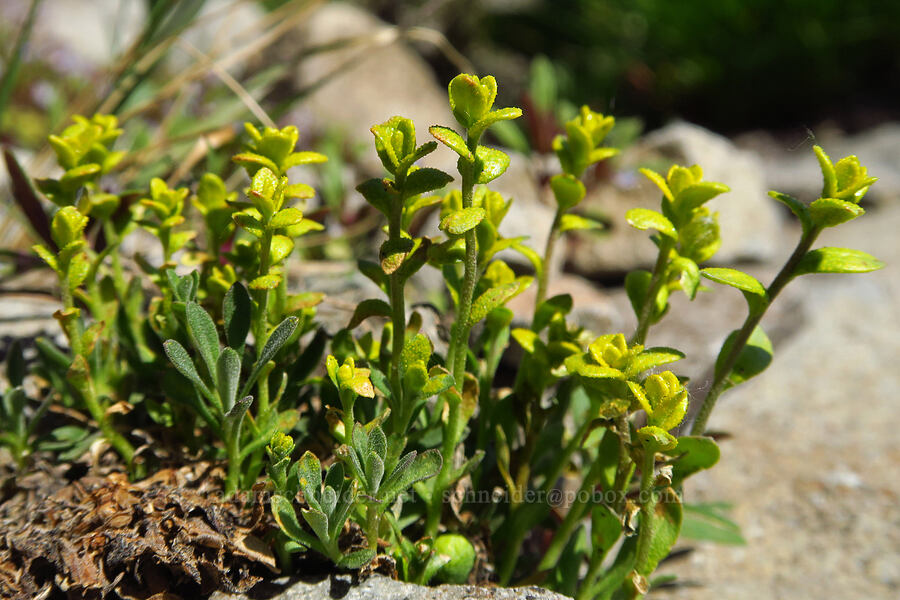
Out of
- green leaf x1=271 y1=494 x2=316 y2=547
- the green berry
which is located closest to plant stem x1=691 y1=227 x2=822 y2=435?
the green berry

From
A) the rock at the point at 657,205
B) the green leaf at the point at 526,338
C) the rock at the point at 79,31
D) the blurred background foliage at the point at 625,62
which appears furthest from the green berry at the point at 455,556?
the rock at the point at 79,31

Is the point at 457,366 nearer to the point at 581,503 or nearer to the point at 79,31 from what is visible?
the point at 581,503

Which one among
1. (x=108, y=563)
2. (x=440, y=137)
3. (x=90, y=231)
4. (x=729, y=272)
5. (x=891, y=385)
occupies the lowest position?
(x=891, y=385)

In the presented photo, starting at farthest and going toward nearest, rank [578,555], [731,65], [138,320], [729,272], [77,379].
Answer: [731,65] → [138,320] → [578,555] → [77,379] → [729,272]

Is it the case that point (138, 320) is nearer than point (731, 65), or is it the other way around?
point (138, 320)

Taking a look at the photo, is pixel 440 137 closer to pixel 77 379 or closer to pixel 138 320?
pixel 77 379

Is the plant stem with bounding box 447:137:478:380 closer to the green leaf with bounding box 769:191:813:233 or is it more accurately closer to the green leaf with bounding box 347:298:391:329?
the green leaf with bounding box 347:298:391:329

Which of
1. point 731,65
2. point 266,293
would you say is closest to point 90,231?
point 266,293

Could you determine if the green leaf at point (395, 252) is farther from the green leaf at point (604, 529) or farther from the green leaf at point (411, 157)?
the green leaf at point (604, 529)
